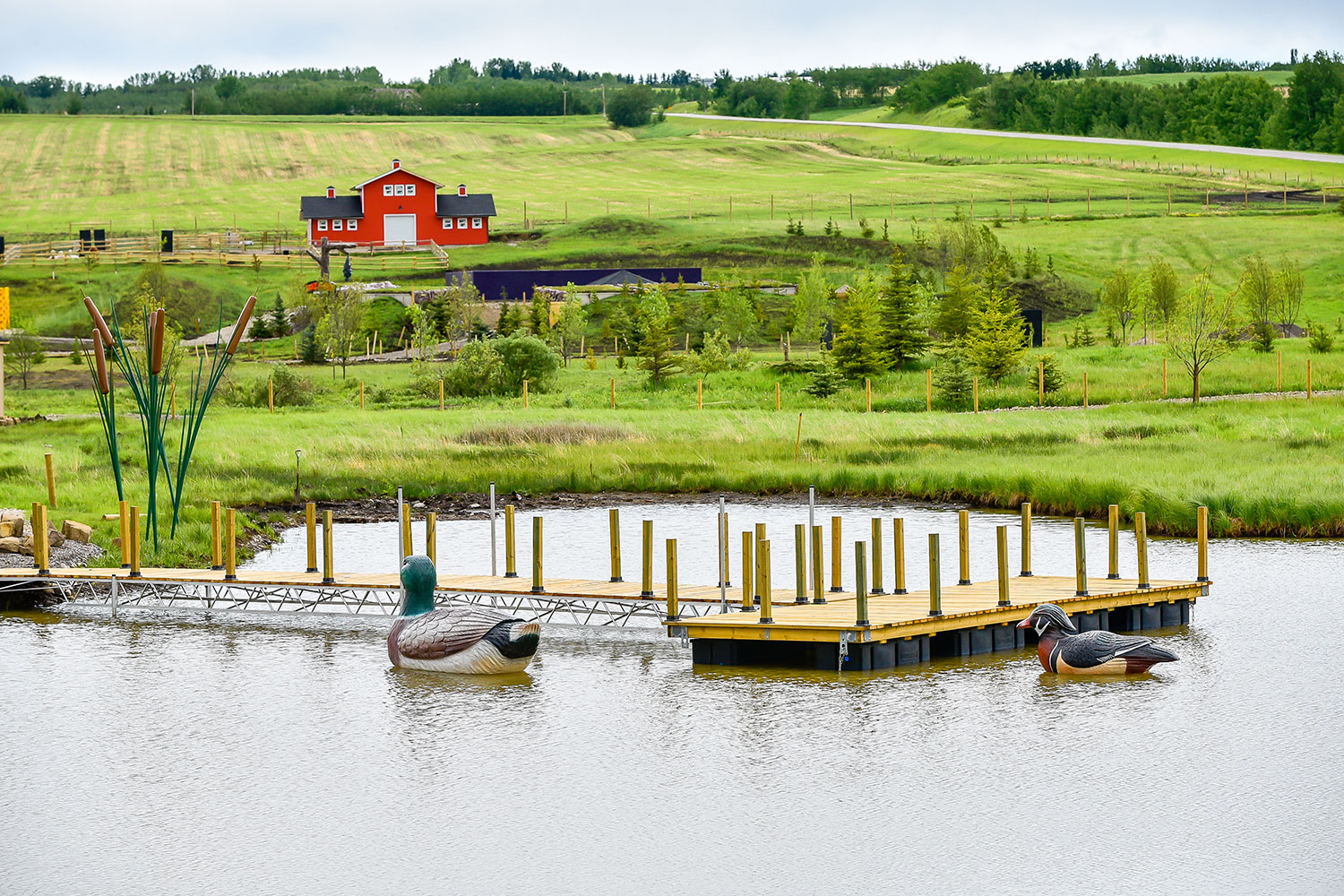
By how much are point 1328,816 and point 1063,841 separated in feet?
10.1

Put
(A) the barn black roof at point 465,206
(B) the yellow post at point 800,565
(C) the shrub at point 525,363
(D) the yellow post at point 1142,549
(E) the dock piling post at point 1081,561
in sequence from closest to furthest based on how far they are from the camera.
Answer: (B) the yellow post at point 800,565, (E) the dock piling post at point 1081,561, (D) the yellow post at point 1142,549, (C) the shrub at point 525,363, (A) the barn black roof at point 465,206

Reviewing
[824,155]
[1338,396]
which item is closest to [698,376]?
[1338,396]

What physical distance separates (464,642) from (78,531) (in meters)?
13.1

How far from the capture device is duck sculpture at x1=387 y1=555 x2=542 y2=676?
2345 centimetres

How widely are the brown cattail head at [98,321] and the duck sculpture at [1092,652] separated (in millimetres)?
17418

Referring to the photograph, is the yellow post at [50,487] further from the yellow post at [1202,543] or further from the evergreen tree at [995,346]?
the evergreen tree at [995,346]

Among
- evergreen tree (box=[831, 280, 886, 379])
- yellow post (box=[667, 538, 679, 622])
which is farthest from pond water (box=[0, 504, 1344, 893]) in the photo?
evergreen tree (box=[831, 280, 886, 379])

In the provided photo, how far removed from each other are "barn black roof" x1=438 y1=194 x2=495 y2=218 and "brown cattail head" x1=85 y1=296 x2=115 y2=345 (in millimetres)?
83298

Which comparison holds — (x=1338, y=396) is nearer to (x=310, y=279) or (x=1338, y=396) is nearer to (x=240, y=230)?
(x=310, y=279)

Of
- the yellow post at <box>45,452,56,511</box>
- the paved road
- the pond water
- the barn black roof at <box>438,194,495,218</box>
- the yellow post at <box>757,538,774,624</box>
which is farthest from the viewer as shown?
the paved road

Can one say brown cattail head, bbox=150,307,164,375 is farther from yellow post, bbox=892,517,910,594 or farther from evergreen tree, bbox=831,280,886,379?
Result: evergreen tree, bbox=831,280,886,379

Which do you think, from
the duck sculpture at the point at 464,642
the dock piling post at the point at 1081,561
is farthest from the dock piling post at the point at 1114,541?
the duck sculpture at the point at 464,642

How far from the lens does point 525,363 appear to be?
63.5m

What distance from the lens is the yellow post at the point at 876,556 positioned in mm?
25891
